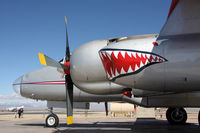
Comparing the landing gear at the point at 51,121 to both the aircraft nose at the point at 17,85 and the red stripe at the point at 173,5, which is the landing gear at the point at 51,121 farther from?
the red stripe at the point at 173,5

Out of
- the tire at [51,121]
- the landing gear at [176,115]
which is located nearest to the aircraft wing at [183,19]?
the tire at [51,121]

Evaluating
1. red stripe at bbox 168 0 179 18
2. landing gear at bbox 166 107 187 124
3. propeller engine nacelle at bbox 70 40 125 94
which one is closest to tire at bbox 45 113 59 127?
propeller engine nacelle at bbox 70 40 125 94

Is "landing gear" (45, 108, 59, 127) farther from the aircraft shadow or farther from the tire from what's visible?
the aircraft shadow

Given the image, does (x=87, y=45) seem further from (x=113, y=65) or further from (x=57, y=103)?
(x=57, y=103)

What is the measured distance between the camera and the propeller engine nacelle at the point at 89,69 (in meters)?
8.04

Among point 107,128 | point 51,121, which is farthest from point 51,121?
point 107,128

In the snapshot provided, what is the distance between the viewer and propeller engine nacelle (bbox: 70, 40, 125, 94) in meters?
8.04

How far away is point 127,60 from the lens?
6102 mm

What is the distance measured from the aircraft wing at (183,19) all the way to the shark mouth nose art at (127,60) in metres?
0.99

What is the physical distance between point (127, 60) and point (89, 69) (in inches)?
91.5

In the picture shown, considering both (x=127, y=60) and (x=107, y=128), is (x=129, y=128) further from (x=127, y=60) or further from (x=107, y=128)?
(x=127, y=60)

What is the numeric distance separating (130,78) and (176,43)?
166 cm

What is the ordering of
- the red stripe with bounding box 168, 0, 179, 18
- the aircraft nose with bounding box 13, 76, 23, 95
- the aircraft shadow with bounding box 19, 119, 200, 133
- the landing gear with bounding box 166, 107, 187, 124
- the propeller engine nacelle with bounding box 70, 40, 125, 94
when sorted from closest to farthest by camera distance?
the red stripe with bounding box 168, 0, 179, 18
the propeller engine nacelle with bounding box 70, 40, 125, 94
the aircraft shadow with bounding box 19, 119, 200, 133
the aircraft nose with bounding box 13, 76, 23, 95
the landing gear with bounding box 166, 107, 187, 124

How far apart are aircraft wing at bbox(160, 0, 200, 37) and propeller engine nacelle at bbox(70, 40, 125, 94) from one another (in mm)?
2802
